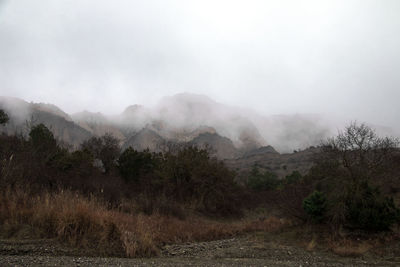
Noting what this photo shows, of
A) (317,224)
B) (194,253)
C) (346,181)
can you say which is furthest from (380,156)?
(194,253)

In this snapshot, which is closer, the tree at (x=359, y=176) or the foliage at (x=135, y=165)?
the tree at (x=359, y=176)

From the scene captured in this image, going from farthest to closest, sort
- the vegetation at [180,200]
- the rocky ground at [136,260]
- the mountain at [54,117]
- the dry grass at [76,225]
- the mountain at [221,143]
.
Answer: the mountain at [221,143]
the mountain at [54,117]
the vegetation at [180,200]
the dry grass at [76,225]
the rocky ground at [136,260]

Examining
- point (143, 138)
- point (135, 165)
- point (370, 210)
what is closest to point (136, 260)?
point (370, 210)

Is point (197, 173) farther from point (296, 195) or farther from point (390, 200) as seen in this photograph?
point (390, 200)

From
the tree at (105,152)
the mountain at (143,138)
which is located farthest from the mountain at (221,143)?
the tree at (105,152)

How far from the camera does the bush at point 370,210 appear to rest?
10422 millimetres

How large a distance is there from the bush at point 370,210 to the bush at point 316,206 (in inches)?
57.5

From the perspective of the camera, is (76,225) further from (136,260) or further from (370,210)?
(370,210)

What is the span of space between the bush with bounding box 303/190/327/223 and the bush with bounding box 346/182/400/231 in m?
1.46

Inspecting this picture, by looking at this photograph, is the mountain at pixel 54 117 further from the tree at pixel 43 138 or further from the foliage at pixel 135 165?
the foliage at pixel 135 165

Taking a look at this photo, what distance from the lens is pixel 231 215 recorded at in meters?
28.8

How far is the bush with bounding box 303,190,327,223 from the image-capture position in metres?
12.7

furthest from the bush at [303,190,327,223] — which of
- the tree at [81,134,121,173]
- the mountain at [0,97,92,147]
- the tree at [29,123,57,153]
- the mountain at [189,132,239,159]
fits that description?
the mountain at [189,132,239,159]

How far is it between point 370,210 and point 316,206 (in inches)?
103
